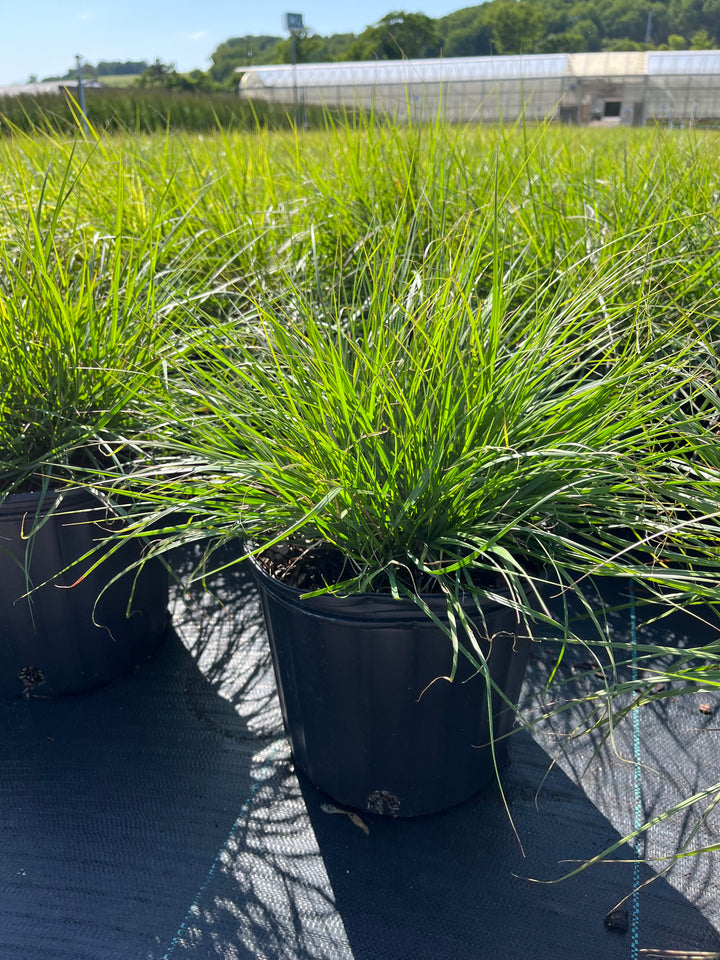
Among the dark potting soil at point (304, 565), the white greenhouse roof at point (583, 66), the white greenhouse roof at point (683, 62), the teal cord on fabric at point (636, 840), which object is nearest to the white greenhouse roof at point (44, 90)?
the dark potting soil at point (304, 565)

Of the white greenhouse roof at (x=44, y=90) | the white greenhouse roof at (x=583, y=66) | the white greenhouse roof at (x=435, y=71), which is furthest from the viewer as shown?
the white greenhouse roof at (x=435, y=71)

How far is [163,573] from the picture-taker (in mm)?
1296

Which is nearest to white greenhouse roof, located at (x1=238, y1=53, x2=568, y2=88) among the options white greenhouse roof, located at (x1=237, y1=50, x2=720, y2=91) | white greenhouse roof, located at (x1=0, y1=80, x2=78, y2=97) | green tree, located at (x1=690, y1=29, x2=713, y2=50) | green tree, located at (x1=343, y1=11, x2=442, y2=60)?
white greenhouse roof, located at (x1=237, y1=50, x2=720, y2=91)

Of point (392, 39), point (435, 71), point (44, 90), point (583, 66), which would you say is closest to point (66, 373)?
point (392, 39)

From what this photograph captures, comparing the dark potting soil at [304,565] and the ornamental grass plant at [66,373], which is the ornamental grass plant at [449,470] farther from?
the ornamental grass plant at [66,373]

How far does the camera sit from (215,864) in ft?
3.11

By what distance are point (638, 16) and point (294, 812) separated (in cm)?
807

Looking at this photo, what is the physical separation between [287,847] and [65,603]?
1.78ft

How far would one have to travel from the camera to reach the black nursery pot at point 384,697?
0.85m

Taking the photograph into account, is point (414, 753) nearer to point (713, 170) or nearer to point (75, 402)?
point (75, 402)

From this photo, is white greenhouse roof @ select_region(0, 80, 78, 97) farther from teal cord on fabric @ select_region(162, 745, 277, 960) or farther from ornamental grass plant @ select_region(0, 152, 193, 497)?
teal cord on fabric @ select_region(162, 745, 277, 960)

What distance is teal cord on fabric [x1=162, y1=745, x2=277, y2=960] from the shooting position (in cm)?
86

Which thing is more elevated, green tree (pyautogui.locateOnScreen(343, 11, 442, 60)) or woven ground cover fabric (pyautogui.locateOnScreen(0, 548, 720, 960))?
green tree (pyautogui.locateOnScreen(343, 11, 442, 60))

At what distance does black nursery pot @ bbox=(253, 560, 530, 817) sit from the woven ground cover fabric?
0.20ft
